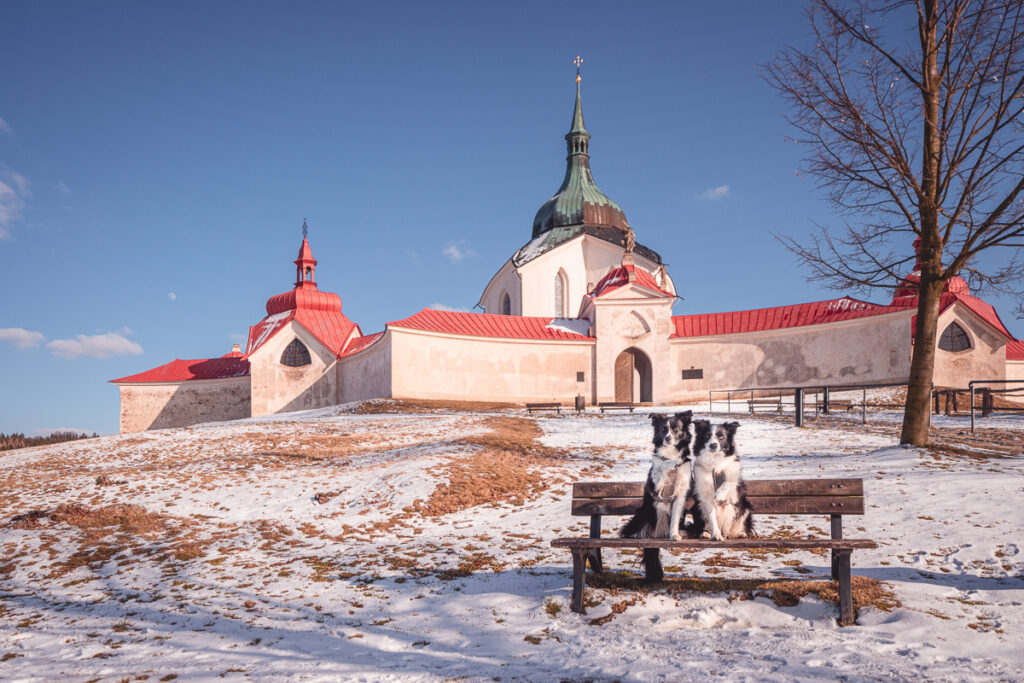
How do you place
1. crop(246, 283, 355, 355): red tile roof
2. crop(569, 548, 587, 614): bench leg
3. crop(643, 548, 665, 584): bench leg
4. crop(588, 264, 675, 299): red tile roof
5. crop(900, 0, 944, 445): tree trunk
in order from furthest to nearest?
1. crop(246, 283, 355, 355): red tile roof
2. crop(588, 264, 675, 299): red tile roof
3. crop(900, 0, 944, 445): tree trunk
4. crop(643, 548, 665, 584): bench leg
5. crop(569, 548, 587, 614): bench leg

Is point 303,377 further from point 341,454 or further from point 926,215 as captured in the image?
point 926,215

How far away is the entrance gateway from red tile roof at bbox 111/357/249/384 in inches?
892

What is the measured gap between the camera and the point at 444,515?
10.3 m

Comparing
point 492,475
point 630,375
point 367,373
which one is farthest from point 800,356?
point 492,475

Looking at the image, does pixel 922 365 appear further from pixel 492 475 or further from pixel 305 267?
pixel 305 267

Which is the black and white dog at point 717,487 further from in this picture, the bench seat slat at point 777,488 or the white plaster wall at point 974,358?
the white plaster wall at point 974,358

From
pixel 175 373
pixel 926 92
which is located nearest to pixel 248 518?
pixel 926 92

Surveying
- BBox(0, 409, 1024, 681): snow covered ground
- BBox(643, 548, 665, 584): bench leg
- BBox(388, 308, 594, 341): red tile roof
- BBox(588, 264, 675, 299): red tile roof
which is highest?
BBox(588, 264, 675, 299): red tile roof

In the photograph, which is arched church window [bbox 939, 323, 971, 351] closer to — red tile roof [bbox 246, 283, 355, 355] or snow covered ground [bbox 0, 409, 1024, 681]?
snow covered ground [bbox 0, 409, 1024, 681]

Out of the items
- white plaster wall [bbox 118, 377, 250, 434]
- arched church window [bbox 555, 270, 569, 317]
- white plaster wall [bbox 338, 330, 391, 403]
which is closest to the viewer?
white plaster wall [bbox 338, 330, 391, 403]

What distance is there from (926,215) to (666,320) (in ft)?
71.6

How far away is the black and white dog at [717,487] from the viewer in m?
5.73

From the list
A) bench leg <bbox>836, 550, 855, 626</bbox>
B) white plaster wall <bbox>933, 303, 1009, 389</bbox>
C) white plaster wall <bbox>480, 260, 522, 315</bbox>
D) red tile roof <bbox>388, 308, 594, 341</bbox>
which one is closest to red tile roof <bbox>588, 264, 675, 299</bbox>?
red tile roof <bbox>388, 308, 594, 341</bbox>

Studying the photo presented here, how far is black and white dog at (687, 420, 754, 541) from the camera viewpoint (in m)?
5.73
